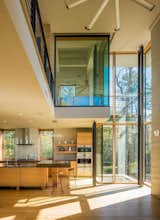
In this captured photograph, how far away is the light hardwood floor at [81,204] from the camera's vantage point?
5.51 metres

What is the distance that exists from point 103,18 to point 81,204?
5.64 metres

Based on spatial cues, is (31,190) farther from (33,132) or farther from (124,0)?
(124,0)

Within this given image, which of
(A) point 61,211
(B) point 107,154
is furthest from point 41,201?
(B) point 107,154

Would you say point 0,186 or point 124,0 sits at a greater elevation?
point 124,0

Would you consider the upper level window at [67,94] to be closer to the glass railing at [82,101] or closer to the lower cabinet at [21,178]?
the glass railing at [82,101]

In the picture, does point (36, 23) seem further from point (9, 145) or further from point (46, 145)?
point (9, 145)

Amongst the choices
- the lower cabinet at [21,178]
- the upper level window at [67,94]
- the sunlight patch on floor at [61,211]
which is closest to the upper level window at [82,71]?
the upper level window at [67,94]

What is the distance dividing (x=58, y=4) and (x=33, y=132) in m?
7.37

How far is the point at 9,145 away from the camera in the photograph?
13.1 m

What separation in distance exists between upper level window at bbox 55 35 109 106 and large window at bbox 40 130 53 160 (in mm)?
5170

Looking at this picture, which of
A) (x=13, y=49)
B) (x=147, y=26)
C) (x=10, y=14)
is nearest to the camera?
(x=10, y=14)

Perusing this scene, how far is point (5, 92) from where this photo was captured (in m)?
4.48

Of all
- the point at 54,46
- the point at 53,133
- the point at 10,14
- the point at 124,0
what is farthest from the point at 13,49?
the point at 53,133

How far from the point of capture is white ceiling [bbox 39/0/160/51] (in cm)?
717
